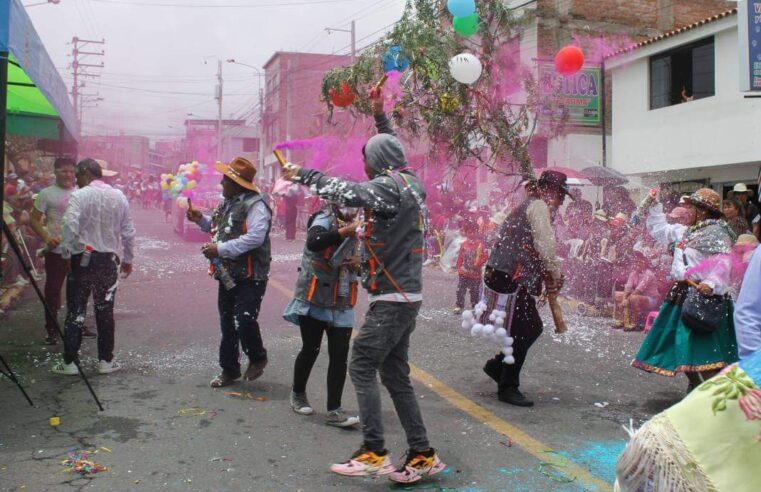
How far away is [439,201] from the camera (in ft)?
49.2

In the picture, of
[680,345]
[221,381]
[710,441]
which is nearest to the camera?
[710,441]

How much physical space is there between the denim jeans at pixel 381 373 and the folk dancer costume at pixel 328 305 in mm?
774

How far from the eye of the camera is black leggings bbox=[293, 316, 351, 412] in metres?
4.48

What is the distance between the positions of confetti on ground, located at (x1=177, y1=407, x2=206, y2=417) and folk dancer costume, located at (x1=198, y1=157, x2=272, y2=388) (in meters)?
0.52

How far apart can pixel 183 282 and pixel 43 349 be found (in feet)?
16.3

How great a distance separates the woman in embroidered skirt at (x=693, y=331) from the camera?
15.4 feet

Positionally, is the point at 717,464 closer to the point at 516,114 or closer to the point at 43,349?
the point at 43,349

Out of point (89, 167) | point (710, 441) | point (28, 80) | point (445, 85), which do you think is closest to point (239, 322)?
point (89, 167)

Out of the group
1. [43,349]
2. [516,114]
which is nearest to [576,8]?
[516,114]

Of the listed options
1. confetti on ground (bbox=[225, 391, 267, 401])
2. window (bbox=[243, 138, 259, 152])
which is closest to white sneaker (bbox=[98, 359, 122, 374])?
confetti on ground (bbox=[225, 391, 267, 401])

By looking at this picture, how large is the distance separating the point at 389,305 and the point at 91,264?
313 centimetres

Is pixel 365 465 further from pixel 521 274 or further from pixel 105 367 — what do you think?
pixel 105 367

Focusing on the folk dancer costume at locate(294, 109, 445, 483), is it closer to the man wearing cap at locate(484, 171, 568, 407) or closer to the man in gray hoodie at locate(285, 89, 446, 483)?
the man in gray hoodie at locate(285, 89, 446, 483)

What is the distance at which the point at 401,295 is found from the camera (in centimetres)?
361
